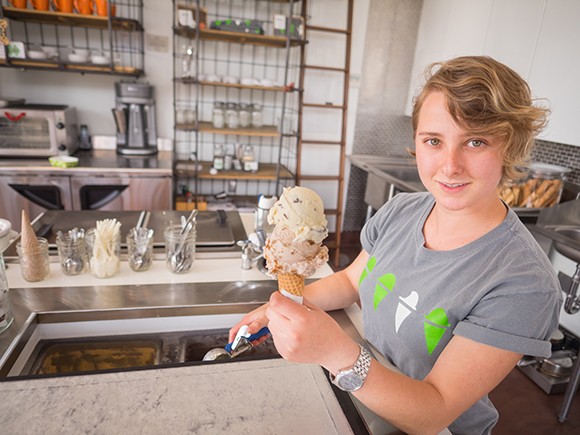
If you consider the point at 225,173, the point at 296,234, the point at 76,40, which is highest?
the point at 76,40

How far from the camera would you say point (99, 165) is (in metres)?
3.14

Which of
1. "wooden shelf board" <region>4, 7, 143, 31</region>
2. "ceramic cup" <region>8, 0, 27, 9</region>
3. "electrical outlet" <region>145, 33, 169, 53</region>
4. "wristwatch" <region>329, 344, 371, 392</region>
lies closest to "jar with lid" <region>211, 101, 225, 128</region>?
"electrical outlet" <region>145, 33, 169, 53</region>

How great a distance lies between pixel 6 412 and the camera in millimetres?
730

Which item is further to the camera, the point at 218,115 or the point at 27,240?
the point at 218,115

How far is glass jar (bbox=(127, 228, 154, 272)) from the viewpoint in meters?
1.42

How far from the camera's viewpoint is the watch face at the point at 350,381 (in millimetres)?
728

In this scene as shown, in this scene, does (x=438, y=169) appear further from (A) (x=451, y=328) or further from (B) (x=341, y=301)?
(B) (x=341, y=301)

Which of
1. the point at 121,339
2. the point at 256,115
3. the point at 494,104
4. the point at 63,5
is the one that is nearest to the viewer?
the point at 494,104

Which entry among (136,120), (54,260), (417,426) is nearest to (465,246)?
(417,426)

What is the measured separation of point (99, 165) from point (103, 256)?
2.06m

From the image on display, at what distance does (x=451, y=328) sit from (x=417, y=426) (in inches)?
8.7

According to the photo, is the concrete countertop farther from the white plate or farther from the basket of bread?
the basket of bread

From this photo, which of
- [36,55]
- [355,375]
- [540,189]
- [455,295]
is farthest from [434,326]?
[36,55]

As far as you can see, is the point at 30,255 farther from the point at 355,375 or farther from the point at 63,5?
the point at 63,5
